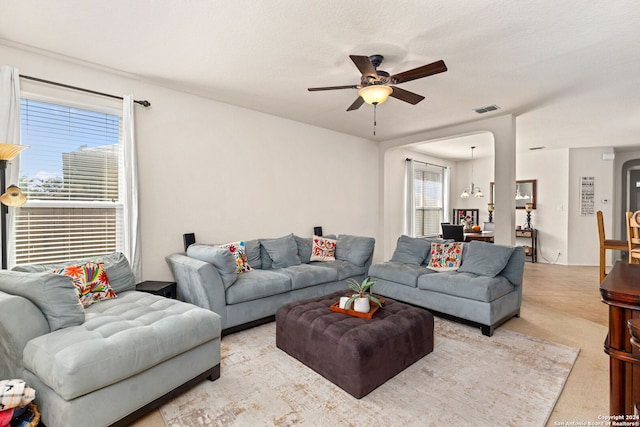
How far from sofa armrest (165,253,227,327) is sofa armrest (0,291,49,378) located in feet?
4.02

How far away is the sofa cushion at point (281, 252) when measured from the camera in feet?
13.3

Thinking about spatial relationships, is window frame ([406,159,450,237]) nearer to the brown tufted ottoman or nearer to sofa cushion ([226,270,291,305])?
sofa cushion ([226,270,291,305])

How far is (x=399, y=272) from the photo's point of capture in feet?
12.8

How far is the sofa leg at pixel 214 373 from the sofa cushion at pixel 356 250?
8.27 feet

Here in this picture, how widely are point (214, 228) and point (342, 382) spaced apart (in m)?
2.62

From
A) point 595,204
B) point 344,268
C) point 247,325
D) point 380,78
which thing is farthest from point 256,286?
point 595,204

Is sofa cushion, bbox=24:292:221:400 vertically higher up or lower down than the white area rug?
higher up

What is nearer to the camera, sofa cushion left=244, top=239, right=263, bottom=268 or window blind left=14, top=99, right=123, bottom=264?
window blind left=14, top=99, right=123, bottom=264

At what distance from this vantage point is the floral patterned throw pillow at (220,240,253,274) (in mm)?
3594

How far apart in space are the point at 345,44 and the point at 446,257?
272 centimetres

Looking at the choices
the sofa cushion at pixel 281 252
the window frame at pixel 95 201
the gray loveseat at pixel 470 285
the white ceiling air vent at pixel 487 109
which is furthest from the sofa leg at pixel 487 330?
the window frame at pixel 95 201

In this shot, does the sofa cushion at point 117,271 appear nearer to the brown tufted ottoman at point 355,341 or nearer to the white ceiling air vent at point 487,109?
the brown tufted ottoman at point 355,341

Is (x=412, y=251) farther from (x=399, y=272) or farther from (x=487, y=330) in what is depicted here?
(x=487, y=330)

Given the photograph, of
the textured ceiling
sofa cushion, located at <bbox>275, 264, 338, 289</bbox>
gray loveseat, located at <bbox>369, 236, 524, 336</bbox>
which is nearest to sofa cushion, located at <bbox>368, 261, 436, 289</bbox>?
gray loveseat, located at <bbox>369, 236, 524, 336</bbox>
